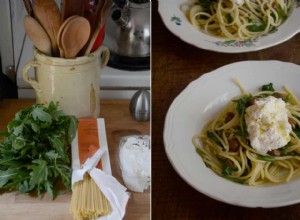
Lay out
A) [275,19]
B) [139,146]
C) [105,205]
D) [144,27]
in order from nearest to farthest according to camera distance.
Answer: [105,205] < [139,146] < [275,19] < [144,27]

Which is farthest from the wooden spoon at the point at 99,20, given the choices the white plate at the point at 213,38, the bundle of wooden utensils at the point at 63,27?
the white plate at the point at 213,38

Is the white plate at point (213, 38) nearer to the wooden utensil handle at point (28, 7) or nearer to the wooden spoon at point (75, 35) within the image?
the wooden spoon at point (75, 35)

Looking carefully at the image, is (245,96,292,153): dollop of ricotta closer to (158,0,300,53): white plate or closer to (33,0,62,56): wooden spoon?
(158,0,300,53): white plate

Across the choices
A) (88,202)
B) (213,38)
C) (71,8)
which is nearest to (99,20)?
(71,8)

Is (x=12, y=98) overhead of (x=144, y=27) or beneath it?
beneath

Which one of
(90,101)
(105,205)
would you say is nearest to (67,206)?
(105,205)

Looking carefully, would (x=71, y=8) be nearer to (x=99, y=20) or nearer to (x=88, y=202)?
(x=99, y=20)

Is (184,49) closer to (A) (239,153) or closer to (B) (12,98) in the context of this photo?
(A) (239,153)
